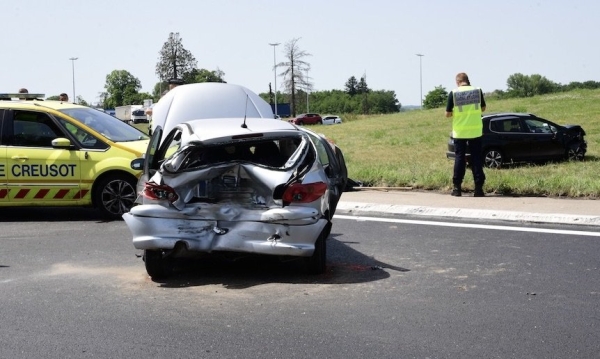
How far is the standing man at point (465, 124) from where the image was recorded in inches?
509

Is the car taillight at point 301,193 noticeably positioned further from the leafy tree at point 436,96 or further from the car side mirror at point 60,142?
the leafy tree at point 436,96

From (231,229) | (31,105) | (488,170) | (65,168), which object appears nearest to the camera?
(231,229)

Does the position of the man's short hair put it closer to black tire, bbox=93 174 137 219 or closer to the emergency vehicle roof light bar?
black tire, bbox=93 174 137 219

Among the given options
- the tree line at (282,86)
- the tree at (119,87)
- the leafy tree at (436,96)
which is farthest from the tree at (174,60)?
the leafy tree at (436,96)

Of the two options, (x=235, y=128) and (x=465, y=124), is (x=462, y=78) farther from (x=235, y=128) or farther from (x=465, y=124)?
(x=235, y=128)

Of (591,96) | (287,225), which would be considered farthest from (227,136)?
(591,96)

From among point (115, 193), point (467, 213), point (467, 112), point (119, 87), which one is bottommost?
point (467, 213)

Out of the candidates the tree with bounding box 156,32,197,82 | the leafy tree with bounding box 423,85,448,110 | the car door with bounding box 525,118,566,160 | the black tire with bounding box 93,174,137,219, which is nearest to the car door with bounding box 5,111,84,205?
the black tire with bounding box 93,174,137,219

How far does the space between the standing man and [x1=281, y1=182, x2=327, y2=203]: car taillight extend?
5.99 meters

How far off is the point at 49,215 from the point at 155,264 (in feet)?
16.5

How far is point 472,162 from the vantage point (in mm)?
13000

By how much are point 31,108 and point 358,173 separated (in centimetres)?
623

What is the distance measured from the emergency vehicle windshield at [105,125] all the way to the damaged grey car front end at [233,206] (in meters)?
4.35

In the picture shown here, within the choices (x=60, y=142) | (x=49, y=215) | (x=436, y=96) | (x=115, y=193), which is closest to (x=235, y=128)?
Result: (x=115, y=193)
